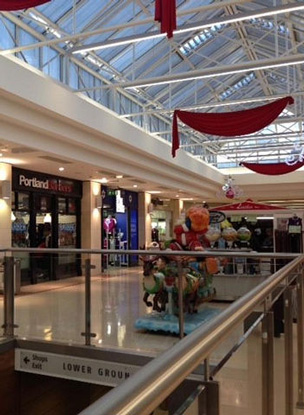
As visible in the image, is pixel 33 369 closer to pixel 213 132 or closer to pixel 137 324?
pixel 137 324

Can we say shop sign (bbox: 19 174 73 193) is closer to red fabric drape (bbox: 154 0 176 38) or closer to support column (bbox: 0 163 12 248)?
support column (bbox: 0 163 12 248)

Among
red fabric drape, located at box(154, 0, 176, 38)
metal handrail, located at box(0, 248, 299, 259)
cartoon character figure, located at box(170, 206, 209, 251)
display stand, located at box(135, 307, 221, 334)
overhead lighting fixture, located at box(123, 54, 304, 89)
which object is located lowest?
display stand, located at box(135, 307, 221, 334)

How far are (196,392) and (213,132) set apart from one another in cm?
827

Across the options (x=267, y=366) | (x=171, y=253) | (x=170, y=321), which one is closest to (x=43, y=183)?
(x=170, y=321)

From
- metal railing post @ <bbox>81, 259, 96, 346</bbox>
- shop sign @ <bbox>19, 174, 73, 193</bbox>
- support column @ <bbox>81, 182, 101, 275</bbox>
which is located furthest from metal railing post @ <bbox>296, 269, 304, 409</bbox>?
support column @ <bbox>81, 182, 101, 275</bbox>

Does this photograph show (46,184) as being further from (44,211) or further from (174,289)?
(174,289)

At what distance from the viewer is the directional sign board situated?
4992 mm

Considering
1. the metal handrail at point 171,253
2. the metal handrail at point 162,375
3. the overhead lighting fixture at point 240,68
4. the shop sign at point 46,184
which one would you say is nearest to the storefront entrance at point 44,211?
the shop sign at point 46,184

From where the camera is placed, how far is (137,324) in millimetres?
5805

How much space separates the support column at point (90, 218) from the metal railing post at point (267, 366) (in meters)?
13.0

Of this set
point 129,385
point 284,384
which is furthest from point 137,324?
point 129,385

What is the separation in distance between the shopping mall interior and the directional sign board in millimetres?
18

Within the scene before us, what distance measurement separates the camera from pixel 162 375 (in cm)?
87

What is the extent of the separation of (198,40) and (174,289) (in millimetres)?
10258
